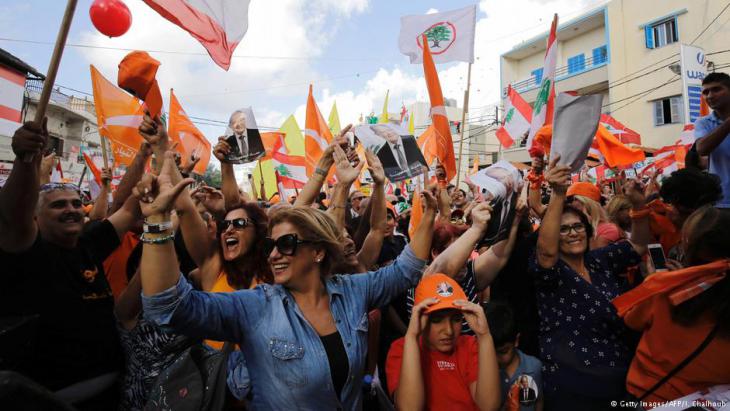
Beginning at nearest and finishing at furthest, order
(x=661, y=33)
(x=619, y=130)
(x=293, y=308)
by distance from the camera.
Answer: (x=293, y=308) < (x=619, y=130) < (x=661, y=33)

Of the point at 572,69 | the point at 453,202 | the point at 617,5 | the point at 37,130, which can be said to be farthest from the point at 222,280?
the point at 572,69

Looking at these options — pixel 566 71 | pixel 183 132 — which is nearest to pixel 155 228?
pixel 183 132

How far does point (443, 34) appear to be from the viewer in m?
6.30

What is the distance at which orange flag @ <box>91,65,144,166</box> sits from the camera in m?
4.91

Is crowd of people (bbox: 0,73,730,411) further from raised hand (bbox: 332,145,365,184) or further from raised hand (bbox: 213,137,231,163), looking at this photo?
raised hand (bbox: 213,137,231,163)

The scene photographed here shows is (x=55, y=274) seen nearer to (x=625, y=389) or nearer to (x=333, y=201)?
(x=333, y=201)

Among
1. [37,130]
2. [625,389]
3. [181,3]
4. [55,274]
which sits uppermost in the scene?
[181,3]

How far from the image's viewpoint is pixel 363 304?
6.93 feet

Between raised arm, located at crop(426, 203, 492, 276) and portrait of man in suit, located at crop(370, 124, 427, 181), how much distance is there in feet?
6.65

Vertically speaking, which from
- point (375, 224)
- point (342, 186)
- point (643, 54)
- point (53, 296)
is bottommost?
point (53, 296)

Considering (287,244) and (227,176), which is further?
(227,176)

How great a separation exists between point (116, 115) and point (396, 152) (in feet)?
10.7

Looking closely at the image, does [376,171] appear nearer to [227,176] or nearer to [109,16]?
[227,176]

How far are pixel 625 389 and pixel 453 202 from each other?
549 cm
